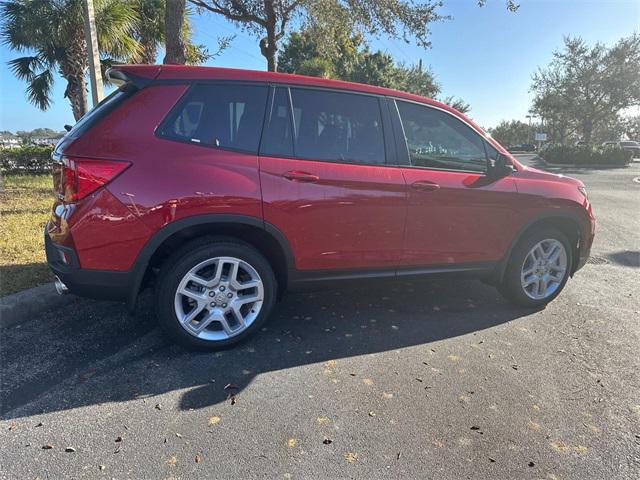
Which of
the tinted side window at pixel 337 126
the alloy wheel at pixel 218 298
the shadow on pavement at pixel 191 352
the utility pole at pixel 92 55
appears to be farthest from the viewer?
the utility pole at pixel 92 55

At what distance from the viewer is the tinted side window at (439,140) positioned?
12.3ft

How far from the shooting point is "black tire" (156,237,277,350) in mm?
3061

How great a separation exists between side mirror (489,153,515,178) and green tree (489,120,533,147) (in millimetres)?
87852

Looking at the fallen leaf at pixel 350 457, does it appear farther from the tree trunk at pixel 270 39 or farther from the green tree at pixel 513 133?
the green tree at pixel 513 133

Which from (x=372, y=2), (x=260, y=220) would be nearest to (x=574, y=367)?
(x=260, y=220)

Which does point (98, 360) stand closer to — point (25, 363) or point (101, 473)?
point (25, 363)

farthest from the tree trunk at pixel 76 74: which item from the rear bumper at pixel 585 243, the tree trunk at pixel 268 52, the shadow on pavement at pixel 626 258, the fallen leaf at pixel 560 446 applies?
the fallen leaf at pixel 560 446

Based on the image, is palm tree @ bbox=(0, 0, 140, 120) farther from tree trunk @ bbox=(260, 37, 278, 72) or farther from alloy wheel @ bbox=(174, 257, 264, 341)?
alloy wheel @ bbox=(174, 257, 264, 341)

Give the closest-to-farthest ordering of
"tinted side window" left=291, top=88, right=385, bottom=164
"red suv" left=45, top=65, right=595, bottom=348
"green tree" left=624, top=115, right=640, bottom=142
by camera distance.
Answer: "red suv" left=45, top=65, right=595, bottom=348, "tinted side window" left=291, top=88, right=385, bottom=164, "green tree" left=624, top=115, right=640, bottom=142

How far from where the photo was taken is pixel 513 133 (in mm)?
86875

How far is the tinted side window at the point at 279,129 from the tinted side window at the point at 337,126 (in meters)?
0.05

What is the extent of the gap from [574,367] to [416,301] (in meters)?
1.50

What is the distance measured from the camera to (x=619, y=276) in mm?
5547

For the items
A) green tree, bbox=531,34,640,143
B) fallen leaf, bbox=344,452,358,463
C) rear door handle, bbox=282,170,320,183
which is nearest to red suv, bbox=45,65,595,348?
rear door handle, bbox=282,170,320,183
